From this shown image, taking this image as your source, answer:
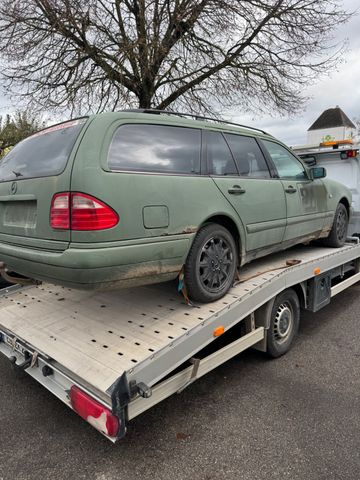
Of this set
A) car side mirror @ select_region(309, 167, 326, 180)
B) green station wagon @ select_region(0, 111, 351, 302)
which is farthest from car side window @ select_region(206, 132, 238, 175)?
car side mirror @ select_region(309, 167, 326, 180)

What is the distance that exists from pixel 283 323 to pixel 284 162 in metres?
1.88

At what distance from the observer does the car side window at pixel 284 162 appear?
410 centimetres

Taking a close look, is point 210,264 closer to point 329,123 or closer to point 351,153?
point 351,153

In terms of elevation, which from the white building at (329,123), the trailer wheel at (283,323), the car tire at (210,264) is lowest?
the trailer wheel at (283,323)

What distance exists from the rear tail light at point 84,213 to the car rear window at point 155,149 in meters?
0.28

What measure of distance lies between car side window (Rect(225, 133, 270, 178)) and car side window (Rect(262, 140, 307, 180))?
0.26 m

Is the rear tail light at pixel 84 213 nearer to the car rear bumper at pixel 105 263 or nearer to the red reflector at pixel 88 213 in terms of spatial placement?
the red reflector at pixel 88 213

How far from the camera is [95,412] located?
2.10m

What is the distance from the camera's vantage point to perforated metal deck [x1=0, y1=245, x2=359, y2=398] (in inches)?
91.4

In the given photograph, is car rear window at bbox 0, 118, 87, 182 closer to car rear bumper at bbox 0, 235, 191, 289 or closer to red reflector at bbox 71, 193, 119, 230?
red reflector at bbox 71, 193, 119, 230

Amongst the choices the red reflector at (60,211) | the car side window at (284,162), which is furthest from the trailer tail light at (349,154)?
the red reflector at (60,211)

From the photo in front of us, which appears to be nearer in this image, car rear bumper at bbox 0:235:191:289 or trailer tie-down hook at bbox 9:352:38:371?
car rear bumper at bbox 0:235:191:289

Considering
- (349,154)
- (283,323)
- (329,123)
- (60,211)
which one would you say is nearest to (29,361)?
(60,211)

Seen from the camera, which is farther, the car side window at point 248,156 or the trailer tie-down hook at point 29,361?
the car side window at point 248,156
